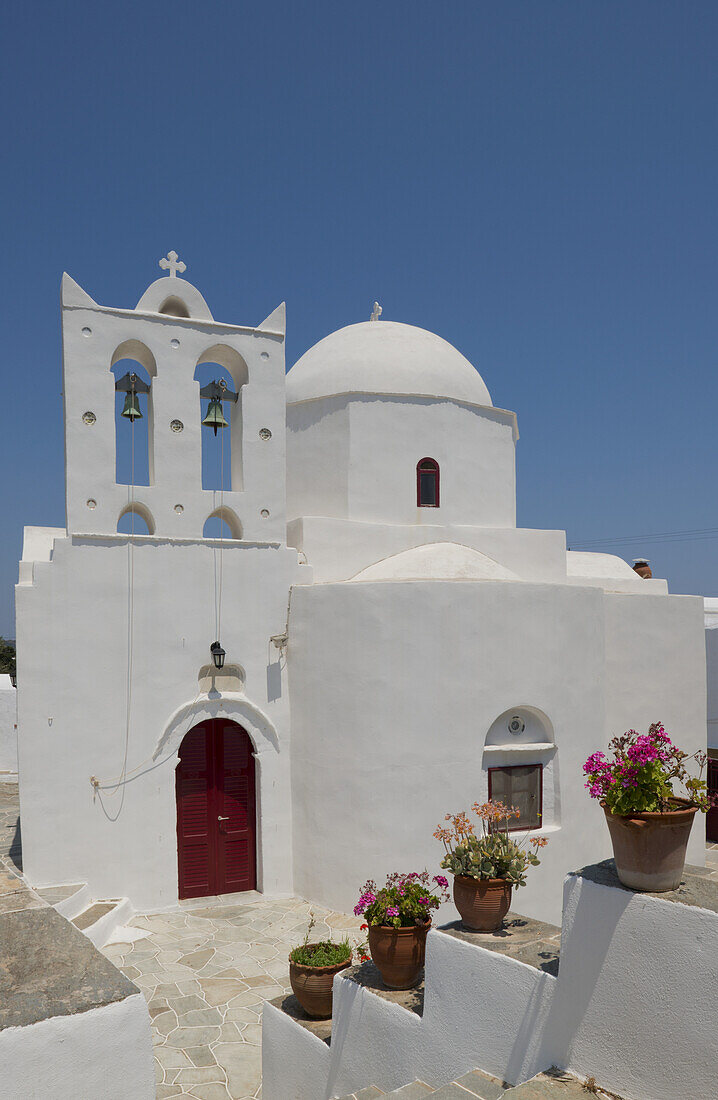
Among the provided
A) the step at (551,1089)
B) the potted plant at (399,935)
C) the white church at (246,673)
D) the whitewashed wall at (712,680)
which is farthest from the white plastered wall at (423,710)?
the whitewashed wall at (712,680)

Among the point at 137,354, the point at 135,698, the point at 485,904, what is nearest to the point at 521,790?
the point at 135,698

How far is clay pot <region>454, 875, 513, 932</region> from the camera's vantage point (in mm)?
4871

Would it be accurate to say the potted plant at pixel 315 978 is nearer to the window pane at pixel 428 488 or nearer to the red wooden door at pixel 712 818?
the window pane at pixel 428 488

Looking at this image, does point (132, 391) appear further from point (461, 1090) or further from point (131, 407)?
point (461, 1090)

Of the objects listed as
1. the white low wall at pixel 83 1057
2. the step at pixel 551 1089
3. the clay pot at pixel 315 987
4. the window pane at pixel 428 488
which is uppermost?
the window pane at pixel 428 488

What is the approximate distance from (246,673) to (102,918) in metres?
3.28

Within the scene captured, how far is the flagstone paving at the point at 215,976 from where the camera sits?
6.44 m

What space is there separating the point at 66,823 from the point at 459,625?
5.30 meters

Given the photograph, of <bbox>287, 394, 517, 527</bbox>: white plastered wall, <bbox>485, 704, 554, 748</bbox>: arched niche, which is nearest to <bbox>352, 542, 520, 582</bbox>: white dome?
<bbox>287, 394, 517, 527</bbox>: white plastered wall

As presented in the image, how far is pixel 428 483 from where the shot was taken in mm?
13086

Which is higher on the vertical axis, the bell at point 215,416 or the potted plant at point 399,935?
the bell at point 215,416

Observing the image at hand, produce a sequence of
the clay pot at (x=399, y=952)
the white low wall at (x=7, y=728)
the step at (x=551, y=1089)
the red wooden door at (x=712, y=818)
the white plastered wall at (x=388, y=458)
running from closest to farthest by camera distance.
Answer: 1. the step at (x=551, y=1089)
2. the clay pot at (x=399, y=952)
3. the white plastered wall at (x=388, y=458)
4. the red wooden door at (x=712, y=818)
5. the white low wall at (x=7, y=728)

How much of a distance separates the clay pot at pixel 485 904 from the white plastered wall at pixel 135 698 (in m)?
5.71

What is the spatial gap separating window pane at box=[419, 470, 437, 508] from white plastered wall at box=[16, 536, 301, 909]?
3461mm
